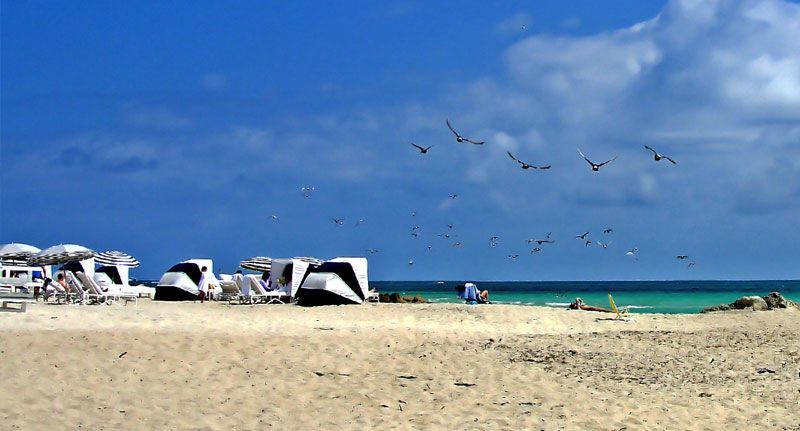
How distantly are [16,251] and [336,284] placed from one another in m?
14.7

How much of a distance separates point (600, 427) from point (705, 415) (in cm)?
147

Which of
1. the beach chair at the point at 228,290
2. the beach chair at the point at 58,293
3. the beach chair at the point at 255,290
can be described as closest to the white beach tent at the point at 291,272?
the beach chair at the point at 255,290

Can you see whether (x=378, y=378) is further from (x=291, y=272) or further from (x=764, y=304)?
(x=764, y=304)

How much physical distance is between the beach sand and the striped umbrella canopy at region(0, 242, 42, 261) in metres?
17.8

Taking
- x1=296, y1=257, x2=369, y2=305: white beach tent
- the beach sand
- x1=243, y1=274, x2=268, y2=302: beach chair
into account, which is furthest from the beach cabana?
the beach sand

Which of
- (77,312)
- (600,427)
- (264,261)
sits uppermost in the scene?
(264,261)

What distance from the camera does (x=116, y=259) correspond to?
126 feet

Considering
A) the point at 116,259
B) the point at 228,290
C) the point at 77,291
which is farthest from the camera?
the point at 116,259

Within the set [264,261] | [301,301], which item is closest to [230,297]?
[301,301]

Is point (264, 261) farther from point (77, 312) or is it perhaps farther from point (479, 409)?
point (479, 409)

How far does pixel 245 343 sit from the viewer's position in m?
13.0

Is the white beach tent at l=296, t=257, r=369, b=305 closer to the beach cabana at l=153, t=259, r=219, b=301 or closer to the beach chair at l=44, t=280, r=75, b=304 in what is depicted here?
the beach cabana at l=153, t=259, r=219, b=301

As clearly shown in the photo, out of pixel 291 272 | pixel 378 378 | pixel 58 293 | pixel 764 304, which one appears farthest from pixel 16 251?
pixel 764 304

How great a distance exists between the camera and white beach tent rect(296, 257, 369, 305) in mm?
28016
